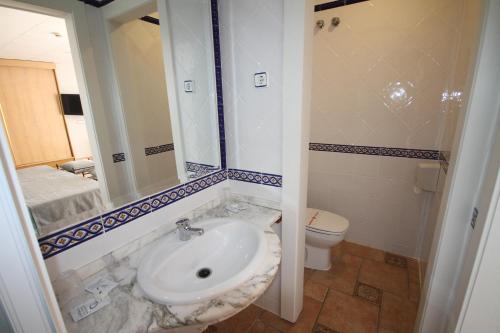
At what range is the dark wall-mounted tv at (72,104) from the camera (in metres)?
0.80

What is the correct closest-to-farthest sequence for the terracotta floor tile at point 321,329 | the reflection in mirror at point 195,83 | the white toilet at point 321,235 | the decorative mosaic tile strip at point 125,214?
the decorative mosaic tile strip at point 125,214
the reflection in mirror at point 195,83
the terracotta floor tile at point 321,329
the white toilet at point 321,235

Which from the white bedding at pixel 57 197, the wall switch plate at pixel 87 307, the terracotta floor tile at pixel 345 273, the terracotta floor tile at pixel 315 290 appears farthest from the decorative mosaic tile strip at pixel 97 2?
the terracotta floor tile at pixel 345 273

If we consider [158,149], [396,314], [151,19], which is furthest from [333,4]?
[396,314]

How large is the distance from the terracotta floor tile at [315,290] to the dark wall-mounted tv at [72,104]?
181 cm

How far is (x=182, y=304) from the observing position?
680 millimetres

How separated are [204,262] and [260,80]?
0.93m

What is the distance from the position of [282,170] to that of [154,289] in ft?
2.64

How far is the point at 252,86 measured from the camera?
4.11ft

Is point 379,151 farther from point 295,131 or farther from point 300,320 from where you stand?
point 300,320

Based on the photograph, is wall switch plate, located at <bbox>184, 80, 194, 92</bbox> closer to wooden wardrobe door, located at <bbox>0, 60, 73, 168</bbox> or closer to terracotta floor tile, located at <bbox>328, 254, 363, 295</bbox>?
wooden wardrobe door, located at <bbox>0, 60, 73, 168</bbox>

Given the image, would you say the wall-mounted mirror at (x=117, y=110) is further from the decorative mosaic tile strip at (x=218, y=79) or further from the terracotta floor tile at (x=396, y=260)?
the terracotta floor tile at (x=396, y=260)

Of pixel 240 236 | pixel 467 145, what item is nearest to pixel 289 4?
pixel 467 145

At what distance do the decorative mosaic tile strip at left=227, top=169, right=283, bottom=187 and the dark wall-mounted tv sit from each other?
0.84 metres

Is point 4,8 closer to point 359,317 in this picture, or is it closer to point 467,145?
point 467,145
